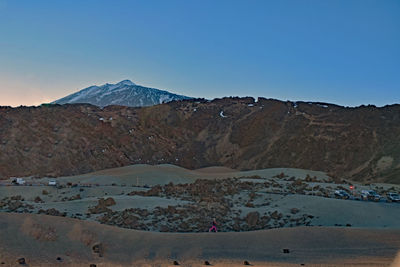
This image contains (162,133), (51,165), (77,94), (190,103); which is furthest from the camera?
(77,94)

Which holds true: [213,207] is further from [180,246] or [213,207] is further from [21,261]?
[21,261]

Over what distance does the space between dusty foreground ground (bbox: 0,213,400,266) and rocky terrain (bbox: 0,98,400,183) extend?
98.9 feet

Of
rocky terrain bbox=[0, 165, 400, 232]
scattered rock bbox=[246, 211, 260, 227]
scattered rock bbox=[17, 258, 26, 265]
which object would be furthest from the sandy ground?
scattered rock bbox=[17, 258, 26, 265]

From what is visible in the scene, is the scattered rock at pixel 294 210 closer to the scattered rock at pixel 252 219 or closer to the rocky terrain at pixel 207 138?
the scattered rock at pixel 252 219

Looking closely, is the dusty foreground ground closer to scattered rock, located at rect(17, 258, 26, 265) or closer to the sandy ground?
scattered rock, located at rect(17, 258, 26, 265)

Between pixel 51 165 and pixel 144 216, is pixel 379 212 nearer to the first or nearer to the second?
pixel 144 216

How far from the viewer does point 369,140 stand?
50156mm

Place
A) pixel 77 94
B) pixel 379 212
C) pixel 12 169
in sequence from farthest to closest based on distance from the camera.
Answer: pixel 77 94, pixel 12 169, pixel 379 212

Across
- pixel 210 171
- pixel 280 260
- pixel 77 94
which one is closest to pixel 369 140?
pixel 210 171

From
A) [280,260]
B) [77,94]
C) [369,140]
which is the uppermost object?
[77,94]

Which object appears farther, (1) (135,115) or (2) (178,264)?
(1) (135,115)

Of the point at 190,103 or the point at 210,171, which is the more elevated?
the point at 190,103

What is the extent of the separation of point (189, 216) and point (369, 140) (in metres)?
37.9

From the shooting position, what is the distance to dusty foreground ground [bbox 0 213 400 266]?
1155 centimetres
